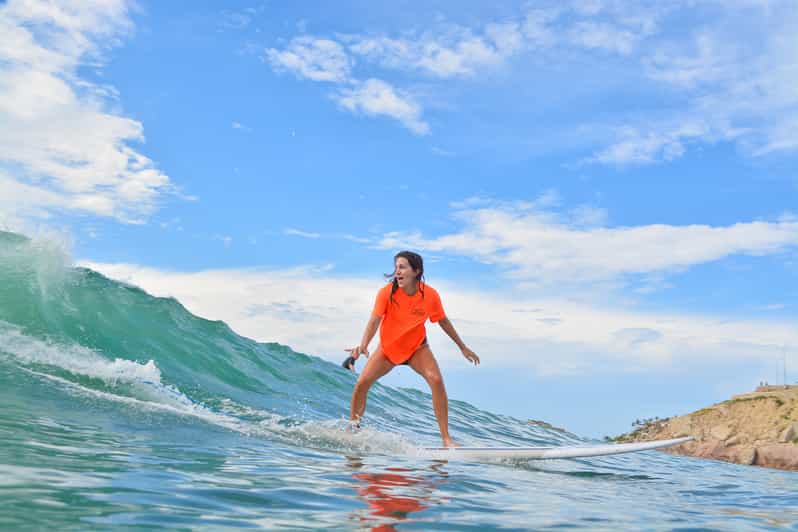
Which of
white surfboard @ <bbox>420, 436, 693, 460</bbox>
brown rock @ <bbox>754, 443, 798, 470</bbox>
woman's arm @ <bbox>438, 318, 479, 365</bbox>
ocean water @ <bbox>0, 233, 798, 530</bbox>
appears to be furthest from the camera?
brown rock @ <bbox>754, 443, 798, 470</bbox>

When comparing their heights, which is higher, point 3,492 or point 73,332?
point 73,332

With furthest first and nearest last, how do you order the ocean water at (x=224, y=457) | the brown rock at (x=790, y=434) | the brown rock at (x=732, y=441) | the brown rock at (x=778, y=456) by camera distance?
the brown rock at (x=732, y=441) → the brown rock at (x=790, y=434) → the brown rock at (x=778, y=456) → the ocean water at (x=224, y=457)

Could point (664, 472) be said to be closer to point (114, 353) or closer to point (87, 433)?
point (87, 433)

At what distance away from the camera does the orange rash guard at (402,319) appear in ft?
26.7

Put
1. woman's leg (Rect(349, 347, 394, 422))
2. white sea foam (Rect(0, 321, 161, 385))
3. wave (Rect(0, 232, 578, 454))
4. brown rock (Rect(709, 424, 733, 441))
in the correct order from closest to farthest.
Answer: woman's leg (Rect(349, 347, 394, 422)), wave (Rect(0, 232, 578, 454)), white sea foam (Rect(0, 321, 161, 385)), brown rock (Rect(709, 424, 733, 441))

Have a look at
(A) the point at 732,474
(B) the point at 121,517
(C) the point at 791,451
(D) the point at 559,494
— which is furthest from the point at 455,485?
(C) the point at 791,451

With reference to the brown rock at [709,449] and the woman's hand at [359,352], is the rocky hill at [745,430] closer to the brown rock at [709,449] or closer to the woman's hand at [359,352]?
the brown rock at [709,449]

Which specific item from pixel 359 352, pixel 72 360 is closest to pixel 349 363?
pixel 359 352

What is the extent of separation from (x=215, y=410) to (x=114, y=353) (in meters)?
2.85

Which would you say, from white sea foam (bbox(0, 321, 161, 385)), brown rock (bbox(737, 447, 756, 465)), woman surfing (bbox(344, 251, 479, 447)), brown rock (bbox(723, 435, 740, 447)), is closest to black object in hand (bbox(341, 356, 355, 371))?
woman surfing (bbox(344, 251, 479, 447))

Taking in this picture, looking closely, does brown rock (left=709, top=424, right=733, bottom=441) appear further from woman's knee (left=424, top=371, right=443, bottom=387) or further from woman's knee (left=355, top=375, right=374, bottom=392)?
woman's knee (left=355, top=375, right=374, bottom=392)

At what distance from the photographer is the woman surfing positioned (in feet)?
26.7

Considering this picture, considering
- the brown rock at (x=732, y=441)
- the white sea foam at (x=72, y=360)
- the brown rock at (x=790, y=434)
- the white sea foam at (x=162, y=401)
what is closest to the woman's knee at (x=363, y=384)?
the white sea foam at (x=162, y=401)

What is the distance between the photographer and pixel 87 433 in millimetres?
6375
